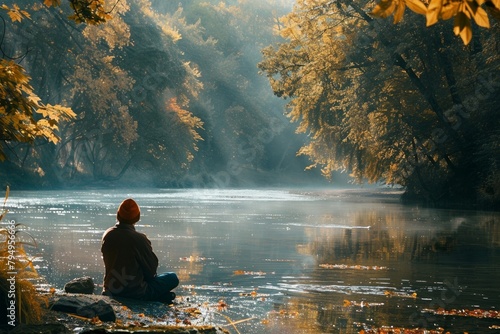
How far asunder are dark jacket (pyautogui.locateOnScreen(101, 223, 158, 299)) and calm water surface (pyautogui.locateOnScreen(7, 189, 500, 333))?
1.13m

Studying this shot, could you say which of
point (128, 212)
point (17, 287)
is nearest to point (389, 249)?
point (128, 212)

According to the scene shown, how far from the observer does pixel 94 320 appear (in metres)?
9.94

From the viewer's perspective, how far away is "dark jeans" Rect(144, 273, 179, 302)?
12016 millimetres

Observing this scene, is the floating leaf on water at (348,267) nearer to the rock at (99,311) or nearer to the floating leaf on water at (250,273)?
the floating leaf on water at (250,273)

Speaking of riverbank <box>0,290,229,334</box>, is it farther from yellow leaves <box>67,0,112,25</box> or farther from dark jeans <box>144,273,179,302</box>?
yellow leaves <box>67,0,112,25</box>

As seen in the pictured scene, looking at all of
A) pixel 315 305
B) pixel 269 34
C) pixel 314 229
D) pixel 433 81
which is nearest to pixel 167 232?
pixel 314 229

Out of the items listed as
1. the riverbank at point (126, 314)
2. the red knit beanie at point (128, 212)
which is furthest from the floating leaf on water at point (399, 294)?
the red knit beanie at point (128, 212)

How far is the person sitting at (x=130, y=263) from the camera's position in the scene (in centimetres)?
1170

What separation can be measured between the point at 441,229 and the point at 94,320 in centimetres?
1951

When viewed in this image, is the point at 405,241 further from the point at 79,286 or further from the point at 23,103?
the point at 23,103

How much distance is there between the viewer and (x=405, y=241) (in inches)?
938

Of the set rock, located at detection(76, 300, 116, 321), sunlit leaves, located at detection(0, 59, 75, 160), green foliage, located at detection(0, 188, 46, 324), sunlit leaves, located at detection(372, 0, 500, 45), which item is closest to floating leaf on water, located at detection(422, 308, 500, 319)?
rock, located at detection(76, 300, 116, 321)

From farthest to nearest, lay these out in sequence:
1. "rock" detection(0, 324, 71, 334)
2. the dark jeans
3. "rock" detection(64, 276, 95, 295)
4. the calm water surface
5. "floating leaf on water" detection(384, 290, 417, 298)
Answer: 1. "floating leaf on water" detection(384, 290, 417, 298)
2. "rock" detection(64, 276, 95, 295)
3. the dark jeans
4. the calm water surface
5. "rock" detection(0, 324, 71, 334)

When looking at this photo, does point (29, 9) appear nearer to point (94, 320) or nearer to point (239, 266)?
point (239, 266)
